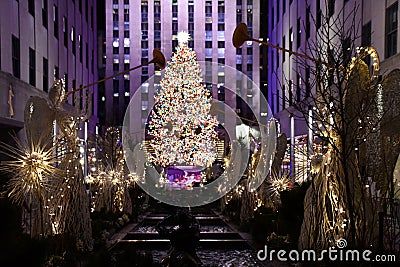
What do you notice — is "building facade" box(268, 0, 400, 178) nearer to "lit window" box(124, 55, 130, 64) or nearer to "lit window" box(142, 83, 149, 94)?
"lit window" box(142, 83, 149, 94)

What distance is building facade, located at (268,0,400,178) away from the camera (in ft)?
37.1

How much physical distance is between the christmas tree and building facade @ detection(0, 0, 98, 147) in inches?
264

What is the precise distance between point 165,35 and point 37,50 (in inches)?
1654

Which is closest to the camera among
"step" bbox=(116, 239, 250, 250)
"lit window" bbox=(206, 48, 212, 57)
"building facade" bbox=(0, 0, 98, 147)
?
"step" bbox=(116, 239, 250, 250)

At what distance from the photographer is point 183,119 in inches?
1367

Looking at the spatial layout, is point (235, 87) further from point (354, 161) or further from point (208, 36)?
point (354, 161)

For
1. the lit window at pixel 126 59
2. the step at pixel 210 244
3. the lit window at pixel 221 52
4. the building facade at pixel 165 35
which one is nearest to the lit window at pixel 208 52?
the building facade at pixel 165 35

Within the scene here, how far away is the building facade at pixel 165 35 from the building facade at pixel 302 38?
18766 mm

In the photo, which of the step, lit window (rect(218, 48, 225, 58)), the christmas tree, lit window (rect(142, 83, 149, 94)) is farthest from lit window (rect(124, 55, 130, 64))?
the step

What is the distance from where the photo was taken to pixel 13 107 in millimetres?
20234

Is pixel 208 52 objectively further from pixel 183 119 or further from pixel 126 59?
pixel 183 119

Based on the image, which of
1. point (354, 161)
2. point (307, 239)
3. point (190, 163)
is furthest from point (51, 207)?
point (190, 163)

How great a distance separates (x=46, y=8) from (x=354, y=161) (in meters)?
23.5

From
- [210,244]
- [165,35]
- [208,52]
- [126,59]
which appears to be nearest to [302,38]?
[210,244]
